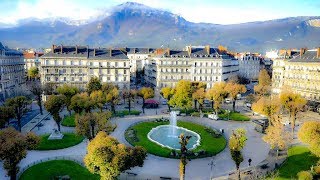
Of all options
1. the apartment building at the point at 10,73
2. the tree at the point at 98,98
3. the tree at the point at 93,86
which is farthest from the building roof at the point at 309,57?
the apartment building at the point at 10,73

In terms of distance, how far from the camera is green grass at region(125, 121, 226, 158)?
49.7 metres

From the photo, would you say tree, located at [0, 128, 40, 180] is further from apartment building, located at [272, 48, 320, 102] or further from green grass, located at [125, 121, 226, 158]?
apartment building, located at [272, 48, 320, 102]

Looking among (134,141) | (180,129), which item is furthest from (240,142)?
(180,129)

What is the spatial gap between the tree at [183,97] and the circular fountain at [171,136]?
6.32m

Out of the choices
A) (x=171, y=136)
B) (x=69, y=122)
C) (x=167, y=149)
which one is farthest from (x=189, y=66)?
(x=167, y=149)

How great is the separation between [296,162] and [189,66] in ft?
208

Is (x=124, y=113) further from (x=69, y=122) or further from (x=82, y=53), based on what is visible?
(x=82, y=53)

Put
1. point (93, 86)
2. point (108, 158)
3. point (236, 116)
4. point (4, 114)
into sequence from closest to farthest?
point (108, 158), point (4, 114), point (236, 116), point (93, 86)

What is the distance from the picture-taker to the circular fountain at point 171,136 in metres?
54.3

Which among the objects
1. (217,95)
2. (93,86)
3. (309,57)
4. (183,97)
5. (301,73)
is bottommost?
(183,97)

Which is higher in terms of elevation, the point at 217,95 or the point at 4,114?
the point at 217,95

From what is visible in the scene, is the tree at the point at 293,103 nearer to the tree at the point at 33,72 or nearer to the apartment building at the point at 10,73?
the apartment building at the point at 10,73

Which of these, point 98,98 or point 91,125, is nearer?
point 91,125

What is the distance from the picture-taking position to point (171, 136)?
196ft
